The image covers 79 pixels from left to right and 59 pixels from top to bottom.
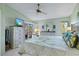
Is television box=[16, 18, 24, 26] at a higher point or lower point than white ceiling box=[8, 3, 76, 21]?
lower

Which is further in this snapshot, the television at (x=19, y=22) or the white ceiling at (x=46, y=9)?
the television at (x=19, y=22)

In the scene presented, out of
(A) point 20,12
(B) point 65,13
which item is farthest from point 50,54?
(A) point 20,12

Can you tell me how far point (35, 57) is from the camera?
2.38 metres

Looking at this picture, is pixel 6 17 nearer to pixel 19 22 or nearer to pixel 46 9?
pixel 19 22

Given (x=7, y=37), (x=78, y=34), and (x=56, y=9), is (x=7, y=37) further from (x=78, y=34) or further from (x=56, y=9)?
(x=78, y=34)

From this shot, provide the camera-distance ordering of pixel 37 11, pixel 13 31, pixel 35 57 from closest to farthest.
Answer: pixel 35 57
pixel 37 11
pixel 13 31

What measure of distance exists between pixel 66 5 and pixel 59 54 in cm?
103

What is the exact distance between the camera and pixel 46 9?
251 centimetres

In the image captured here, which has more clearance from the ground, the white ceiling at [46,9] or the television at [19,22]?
the white ceiling at [46,9]

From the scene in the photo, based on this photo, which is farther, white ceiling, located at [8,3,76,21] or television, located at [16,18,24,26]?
television, located at [16,18,24,26]

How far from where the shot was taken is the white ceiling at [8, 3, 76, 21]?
240 cm

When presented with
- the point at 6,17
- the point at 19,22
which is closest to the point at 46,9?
the point at 19,22

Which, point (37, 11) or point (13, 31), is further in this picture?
point (13, 31)

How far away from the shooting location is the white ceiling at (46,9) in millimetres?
2398
